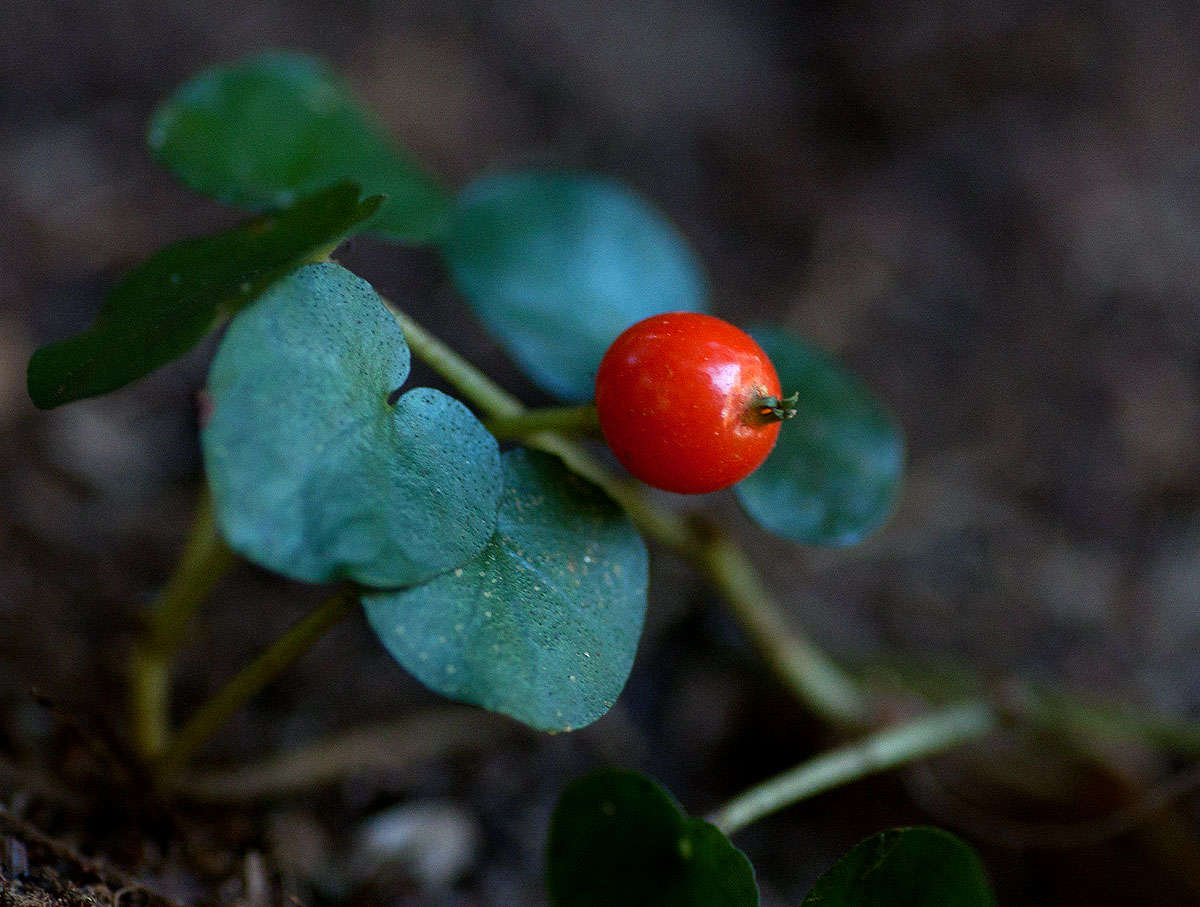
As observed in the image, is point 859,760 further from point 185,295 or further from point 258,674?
point 185,295

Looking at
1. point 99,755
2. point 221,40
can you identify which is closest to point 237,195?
point 99,755

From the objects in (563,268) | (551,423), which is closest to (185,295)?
(551,423)

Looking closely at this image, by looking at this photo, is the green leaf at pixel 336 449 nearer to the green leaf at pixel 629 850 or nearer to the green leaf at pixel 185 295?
the green leaf at pixel 185 295

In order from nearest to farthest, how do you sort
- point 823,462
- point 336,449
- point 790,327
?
1. point 336,449
2. point 823,462
3. point 790,327

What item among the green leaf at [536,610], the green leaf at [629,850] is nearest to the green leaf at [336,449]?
the green leaf at [536,610]

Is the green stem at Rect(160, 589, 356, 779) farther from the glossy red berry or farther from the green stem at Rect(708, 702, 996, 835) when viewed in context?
the green stem at Rect(708, 702, 996, 835)

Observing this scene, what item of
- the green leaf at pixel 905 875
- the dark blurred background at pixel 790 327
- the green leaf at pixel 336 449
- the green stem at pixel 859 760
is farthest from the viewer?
the dark blurred background at pixel 790 327

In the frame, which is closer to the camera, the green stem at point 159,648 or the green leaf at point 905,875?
the green leaf at point 905,875

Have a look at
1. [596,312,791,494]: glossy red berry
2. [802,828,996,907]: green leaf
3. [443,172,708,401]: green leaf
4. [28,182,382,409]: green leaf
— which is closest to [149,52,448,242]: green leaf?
[443,172,708,401]: green leaf
